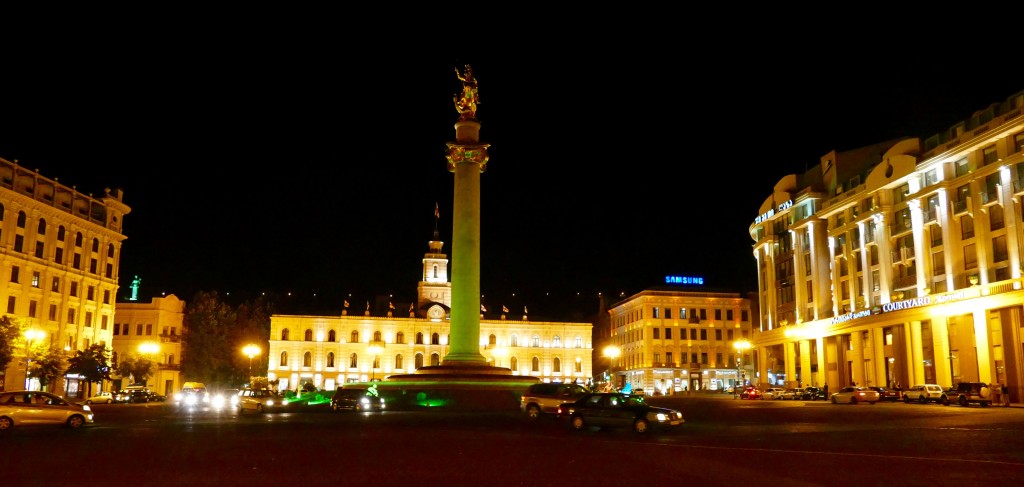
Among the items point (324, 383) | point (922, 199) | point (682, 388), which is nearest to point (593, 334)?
point (682, 388)

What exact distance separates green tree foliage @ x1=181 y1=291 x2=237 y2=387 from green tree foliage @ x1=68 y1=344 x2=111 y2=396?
22.2 meters

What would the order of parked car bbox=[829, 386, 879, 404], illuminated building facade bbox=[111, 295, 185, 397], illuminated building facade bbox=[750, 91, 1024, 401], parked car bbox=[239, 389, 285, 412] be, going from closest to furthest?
parked car bbox=[239, 389, 285, 412], illuminated building facade bbox=[750, 91, 1024, 401], parked car bbox=[829, 386, 879, 404], illuminated building facade bbox=[111, 295, 185, 397]

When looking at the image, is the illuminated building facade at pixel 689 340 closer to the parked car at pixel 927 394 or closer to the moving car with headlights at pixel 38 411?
the parked car at pixel 927 394

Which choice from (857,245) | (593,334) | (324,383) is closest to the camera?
(857,245)

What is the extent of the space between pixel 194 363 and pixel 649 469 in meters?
91.4

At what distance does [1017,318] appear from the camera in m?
53.2

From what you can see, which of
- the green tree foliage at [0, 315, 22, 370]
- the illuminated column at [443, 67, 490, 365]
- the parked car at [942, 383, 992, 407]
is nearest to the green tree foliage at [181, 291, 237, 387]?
the green tree foliage at [0, 315, 22, 370]

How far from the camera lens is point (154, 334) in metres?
93.9

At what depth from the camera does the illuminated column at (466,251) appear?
47.5 m

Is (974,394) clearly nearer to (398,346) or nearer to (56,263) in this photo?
(56,263)

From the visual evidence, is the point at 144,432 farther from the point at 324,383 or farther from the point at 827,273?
Result: the point at 324,383

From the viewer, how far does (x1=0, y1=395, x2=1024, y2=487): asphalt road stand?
45.0 feet

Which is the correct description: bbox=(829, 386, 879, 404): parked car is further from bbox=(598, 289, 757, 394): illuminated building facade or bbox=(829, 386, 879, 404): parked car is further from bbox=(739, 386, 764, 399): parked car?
bbox=(598, 289, 757, 394): illuminated building facade

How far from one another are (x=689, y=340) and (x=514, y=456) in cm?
9549
